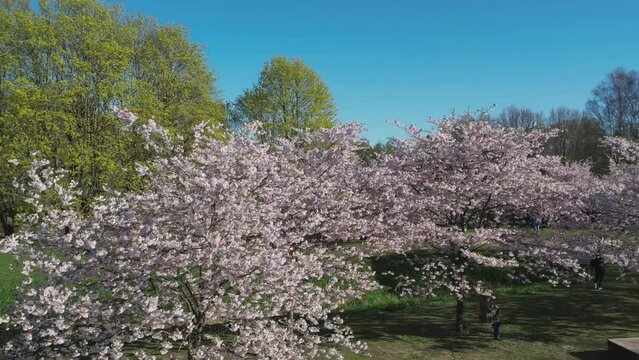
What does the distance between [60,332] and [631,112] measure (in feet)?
257

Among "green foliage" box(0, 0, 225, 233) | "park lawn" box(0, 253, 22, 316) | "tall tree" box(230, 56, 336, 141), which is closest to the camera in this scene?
"park lawn" box(0, 253, 22, 316)

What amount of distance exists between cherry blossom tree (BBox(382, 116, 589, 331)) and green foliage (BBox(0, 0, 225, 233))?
17.7 meters

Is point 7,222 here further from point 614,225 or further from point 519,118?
point 519,118

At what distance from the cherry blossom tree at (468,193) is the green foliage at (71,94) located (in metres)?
A: 17.7

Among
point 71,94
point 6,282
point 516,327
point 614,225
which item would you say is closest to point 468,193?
point 516,327

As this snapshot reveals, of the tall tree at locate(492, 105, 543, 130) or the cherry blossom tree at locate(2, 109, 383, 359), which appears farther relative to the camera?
the tall tree at locate(492, 105, 543, 130)

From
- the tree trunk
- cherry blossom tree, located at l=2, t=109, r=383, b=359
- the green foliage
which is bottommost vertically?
the tree trunk

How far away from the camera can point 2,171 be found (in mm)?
26094

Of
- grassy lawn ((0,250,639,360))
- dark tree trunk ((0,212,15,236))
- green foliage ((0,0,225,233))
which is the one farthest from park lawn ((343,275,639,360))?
dark tree trunk ((0,212,15,236))

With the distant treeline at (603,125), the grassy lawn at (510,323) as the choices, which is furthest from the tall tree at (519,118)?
the grassy lawn at (510,323)

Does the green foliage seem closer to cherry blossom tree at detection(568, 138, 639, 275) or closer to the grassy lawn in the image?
the grassy lawn

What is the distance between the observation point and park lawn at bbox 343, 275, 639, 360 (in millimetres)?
14695

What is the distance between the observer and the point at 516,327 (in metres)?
17.5

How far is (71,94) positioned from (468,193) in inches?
898
